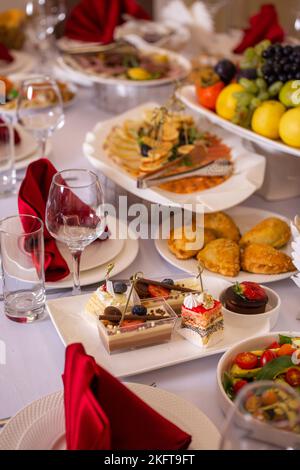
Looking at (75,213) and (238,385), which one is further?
(75,213)

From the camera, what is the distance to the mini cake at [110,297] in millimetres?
1116

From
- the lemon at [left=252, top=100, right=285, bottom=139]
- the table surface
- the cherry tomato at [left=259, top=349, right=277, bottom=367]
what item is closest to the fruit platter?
the lemon at [left=252, top=100, right=285, bottom=139]

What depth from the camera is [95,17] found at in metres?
2.49

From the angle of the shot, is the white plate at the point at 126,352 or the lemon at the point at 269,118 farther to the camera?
the lemon at the point at 269,118

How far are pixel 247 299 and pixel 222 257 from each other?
0.15 meters

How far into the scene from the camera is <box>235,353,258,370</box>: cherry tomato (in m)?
1.02

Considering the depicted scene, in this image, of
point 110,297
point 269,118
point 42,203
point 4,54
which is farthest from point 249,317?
point 4,54

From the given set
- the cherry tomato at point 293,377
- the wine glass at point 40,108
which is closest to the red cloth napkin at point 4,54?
the wine glass at point 40,108

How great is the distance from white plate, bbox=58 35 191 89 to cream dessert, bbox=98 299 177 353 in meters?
1.09

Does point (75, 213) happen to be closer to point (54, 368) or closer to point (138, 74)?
point (54, 368)

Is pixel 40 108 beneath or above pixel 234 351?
above

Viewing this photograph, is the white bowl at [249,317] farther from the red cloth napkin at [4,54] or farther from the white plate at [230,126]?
the red cloth napkin at [4,54]

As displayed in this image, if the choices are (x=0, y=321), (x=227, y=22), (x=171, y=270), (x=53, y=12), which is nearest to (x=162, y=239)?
(x=171, y=270)

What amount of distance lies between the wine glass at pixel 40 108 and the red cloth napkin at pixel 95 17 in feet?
2.66
